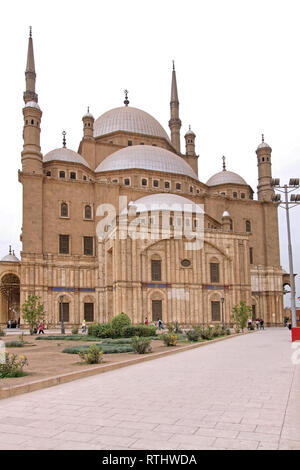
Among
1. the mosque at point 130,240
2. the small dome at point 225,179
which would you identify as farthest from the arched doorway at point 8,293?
the small dome at point 225,179

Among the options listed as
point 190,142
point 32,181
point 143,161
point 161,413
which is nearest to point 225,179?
point 190,142

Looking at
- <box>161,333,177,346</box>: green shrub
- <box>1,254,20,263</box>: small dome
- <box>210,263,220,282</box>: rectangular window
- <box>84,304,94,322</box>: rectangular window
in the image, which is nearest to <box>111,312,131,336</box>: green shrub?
<box>161,333,177,346</box>: green shrub

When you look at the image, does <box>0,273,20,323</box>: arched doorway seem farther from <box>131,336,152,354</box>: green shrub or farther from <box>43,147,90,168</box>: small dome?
<box>131,336,152,354</box>: green shrub

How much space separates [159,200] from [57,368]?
32.7m

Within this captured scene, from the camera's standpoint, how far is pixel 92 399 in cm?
678

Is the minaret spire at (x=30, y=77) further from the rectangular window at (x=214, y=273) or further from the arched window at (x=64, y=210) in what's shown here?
the rectangular window at (x=214, y=273)

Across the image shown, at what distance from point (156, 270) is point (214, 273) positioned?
19.1 feet

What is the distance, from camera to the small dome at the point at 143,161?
4669cm

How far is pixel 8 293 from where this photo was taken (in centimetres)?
4481

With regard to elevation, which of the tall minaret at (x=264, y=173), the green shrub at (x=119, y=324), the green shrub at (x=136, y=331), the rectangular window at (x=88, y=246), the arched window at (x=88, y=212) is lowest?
the green shrub at (x=136, y=331)

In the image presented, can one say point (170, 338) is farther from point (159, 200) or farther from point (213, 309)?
point (159, 200)

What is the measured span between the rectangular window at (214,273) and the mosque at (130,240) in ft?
0.31

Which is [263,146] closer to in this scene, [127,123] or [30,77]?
[127,123]
